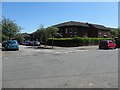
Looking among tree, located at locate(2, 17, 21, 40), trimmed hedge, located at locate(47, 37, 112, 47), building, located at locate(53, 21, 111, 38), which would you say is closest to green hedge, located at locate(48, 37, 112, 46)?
trimmed hedge, located at locate(47, 37, 112, 47)

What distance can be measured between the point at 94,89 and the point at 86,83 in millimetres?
1018

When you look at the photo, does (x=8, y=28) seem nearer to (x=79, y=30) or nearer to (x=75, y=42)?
(x=75, y=42)

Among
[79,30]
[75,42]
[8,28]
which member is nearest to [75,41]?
[75,42]

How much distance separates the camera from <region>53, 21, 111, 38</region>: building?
71938mm

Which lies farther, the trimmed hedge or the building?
the building

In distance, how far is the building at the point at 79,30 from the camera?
7194cm

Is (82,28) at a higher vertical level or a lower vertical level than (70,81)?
higher

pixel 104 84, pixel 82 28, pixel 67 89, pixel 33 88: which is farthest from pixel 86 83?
pixel 82 28

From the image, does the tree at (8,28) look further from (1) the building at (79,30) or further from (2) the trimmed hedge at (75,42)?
(1) the building at (79,30)

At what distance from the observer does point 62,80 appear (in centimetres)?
945

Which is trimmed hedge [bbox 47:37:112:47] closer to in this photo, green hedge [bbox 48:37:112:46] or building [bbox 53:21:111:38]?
green hedge [bbox 48:37:112:46]

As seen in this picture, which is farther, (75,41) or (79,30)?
(79,30)

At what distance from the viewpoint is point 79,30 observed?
240 ft

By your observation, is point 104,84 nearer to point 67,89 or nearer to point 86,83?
point 86,83
